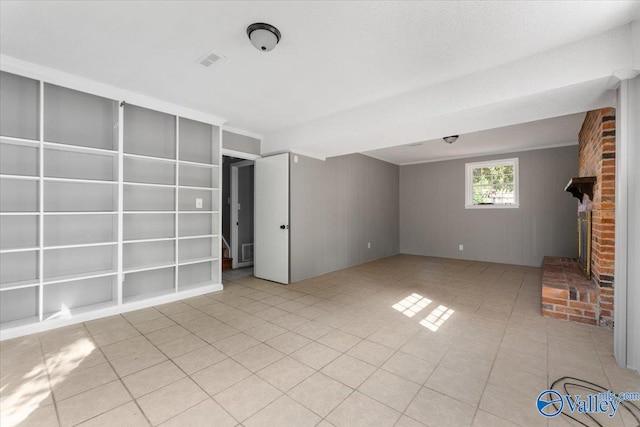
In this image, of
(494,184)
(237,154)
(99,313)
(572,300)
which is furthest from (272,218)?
(494,184)

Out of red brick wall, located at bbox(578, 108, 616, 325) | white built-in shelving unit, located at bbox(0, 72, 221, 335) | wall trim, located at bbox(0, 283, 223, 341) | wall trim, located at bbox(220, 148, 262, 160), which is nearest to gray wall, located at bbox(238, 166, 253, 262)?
wall trim, located at bbox(220, 148, 262, 160)

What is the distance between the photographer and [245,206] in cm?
627

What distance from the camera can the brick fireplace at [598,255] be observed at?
2.76m

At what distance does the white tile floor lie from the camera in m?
1.65

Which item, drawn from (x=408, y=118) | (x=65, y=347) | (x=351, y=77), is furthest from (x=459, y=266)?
(x=65, y=347)

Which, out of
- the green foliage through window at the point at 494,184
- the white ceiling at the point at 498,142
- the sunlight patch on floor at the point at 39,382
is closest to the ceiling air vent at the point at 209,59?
A: the sunlight patch on floor at the point at 39,382

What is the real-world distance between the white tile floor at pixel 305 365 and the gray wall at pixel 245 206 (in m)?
2.55

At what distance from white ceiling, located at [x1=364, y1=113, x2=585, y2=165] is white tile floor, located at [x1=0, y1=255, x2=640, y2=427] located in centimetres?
271

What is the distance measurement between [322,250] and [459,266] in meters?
3.05

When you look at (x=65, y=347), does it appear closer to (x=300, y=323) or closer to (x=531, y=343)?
(x=300, y=323)

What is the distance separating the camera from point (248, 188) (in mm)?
6320

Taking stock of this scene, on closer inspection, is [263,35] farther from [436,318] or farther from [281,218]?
[436,318]

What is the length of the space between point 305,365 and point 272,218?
113 inches

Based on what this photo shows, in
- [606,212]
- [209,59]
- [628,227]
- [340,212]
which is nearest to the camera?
[628,227]
